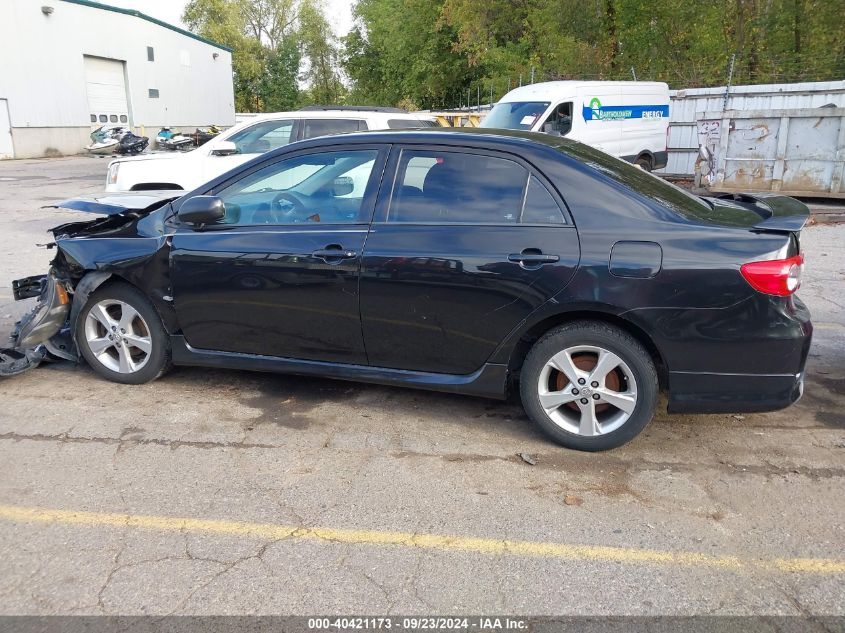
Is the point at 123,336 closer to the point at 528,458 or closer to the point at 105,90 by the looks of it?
the point at 528,458

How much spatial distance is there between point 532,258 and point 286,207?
1652 millimetres

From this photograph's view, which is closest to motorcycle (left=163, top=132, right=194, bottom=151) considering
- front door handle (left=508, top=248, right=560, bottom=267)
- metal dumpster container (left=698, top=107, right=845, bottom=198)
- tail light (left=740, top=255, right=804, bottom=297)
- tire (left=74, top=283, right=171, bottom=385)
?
metal dumpster container (left=698, top=107, right=845, bottom=198)

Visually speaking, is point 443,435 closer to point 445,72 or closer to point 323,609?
point 323,609

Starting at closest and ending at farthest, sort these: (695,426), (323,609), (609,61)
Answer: (323,609) → (695,426) → (609,61)

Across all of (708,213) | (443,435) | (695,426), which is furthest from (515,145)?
(695,426)

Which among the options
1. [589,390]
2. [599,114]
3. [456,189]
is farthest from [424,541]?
[599,114]

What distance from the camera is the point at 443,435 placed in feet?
13.8

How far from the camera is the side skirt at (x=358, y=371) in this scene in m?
4.11

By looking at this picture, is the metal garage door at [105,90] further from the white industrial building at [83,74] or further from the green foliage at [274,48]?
the green foliage at [274,48]

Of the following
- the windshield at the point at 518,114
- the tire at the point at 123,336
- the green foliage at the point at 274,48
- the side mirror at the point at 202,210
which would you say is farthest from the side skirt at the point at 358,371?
the green foliage at the point at 274,48

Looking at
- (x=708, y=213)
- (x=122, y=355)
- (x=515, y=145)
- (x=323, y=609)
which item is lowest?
(x=323, y=609)

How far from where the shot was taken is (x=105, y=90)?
33.5m

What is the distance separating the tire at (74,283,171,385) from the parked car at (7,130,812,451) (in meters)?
0.01

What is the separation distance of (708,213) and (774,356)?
89 cm
